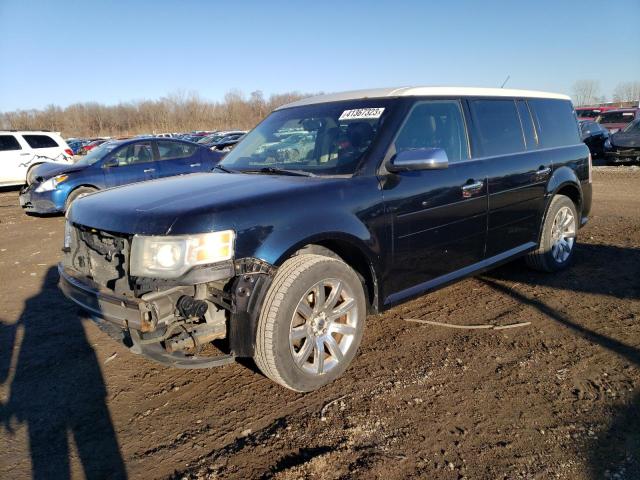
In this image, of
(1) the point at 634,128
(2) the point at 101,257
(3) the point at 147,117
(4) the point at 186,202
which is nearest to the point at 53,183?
(2) the point at 101,257

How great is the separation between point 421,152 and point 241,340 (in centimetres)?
173

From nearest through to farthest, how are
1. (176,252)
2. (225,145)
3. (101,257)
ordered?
(176,252) < (101,257) < (225,145)

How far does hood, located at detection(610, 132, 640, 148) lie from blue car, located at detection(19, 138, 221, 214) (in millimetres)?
13444

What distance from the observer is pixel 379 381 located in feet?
10.2

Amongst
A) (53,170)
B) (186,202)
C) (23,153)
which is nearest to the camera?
(186,202)

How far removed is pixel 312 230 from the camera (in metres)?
2.87

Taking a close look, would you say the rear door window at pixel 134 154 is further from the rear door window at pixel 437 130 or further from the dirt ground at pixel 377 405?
the rear door window at pixel 437 130

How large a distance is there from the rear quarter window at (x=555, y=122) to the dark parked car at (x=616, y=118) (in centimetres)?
1869

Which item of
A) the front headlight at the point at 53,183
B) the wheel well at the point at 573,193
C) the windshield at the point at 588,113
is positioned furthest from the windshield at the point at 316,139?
the windshield at the point at 588,113

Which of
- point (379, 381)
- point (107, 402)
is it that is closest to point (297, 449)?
point (379, 381)

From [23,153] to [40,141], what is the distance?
0.67 meters

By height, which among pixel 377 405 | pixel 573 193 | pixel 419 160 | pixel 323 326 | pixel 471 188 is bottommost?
pixel 377 405

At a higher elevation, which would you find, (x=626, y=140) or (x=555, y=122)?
(x=555, y=122)

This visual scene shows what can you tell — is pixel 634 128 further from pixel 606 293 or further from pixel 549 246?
pixel 606 293
